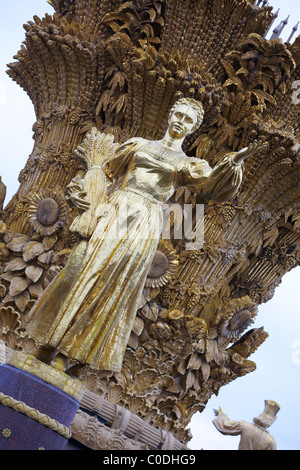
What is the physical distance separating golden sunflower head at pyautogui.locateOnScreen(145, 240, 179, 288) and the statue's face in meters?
2.31

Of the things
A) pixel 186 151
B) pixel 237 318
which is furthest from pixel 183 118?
pixel 237 318

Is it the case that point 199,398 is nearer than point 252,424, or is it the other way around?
point 252,424

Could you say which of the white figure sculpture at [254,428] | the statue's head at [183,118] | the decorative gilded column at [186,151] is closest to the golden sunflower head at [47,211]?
the decorative gilded column at [186,151]

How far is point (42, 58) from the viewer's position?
7.34m

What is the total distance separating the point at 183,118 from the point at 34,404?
2.25m

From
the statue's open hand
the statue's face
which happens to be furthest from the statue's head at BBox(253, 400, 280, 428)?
the statue's face

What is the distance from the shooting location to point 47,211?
682cm

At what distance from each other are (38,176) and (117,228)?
Answer: 136 inches

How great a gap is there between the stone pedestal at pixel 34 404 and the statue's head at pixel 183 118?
6.25 feet

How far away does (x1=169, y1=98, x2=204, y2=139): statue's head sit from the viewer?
179 inches

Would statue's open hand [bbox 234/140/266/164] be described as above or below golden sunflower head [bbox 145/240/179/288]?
above

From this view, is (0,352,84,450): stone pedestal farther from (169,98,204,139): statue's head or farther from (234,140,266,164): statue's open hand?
(169,98,204,139): statue's head
